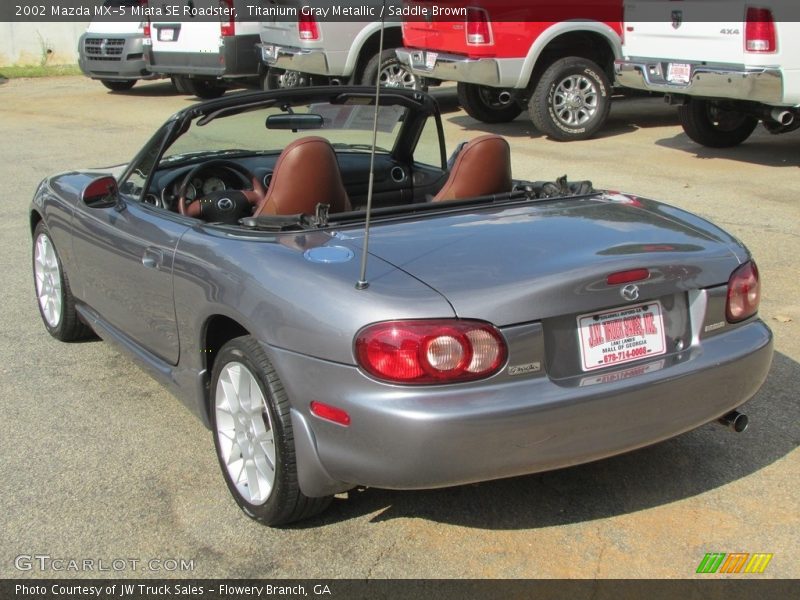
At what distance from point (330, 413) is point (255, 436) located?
49 centimetres

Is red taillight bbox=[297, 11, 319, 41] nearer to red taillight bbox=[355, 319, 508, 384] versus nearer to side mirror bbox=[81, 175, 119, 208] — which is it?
side mirror bbox=[81, 175, 119, 208]

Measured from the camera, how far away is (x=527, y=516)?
3637 millimetres

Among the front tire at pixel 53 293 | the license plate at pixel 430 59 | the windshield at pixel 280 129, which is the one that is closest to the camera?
the windshield at pixel 280 129

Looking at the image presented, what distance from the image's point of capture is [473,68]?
11391mm

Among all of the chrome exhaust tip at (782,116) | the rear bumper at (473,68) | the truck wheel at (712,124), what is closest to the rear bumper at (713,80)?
the chrome exhaust tip at (782,116)

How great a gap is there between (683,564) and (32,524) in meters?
2.24

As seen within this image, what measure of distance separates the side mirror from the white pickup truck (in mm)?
6259

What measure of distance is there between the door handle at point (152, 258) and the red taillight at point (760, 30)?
6.55 metres

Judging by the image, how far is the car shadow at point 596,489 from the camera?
12.0 feet

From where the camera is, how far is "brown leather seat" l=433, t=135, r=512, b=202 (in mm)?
4312

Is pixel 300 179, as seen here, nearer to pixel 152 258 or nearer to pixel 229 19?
pixel 152 258

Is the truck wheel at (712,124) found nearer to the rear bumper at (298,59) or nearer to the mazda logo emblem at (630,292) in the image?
the rear bumper at (298,59)

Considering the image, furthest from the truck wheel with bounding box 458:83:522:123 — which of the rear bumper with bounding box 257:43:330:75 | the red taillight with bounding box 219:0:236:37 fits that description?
the red taillight with bounding box 219:0:236:37

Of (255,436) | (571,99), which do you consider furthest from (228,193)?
(571,99)
